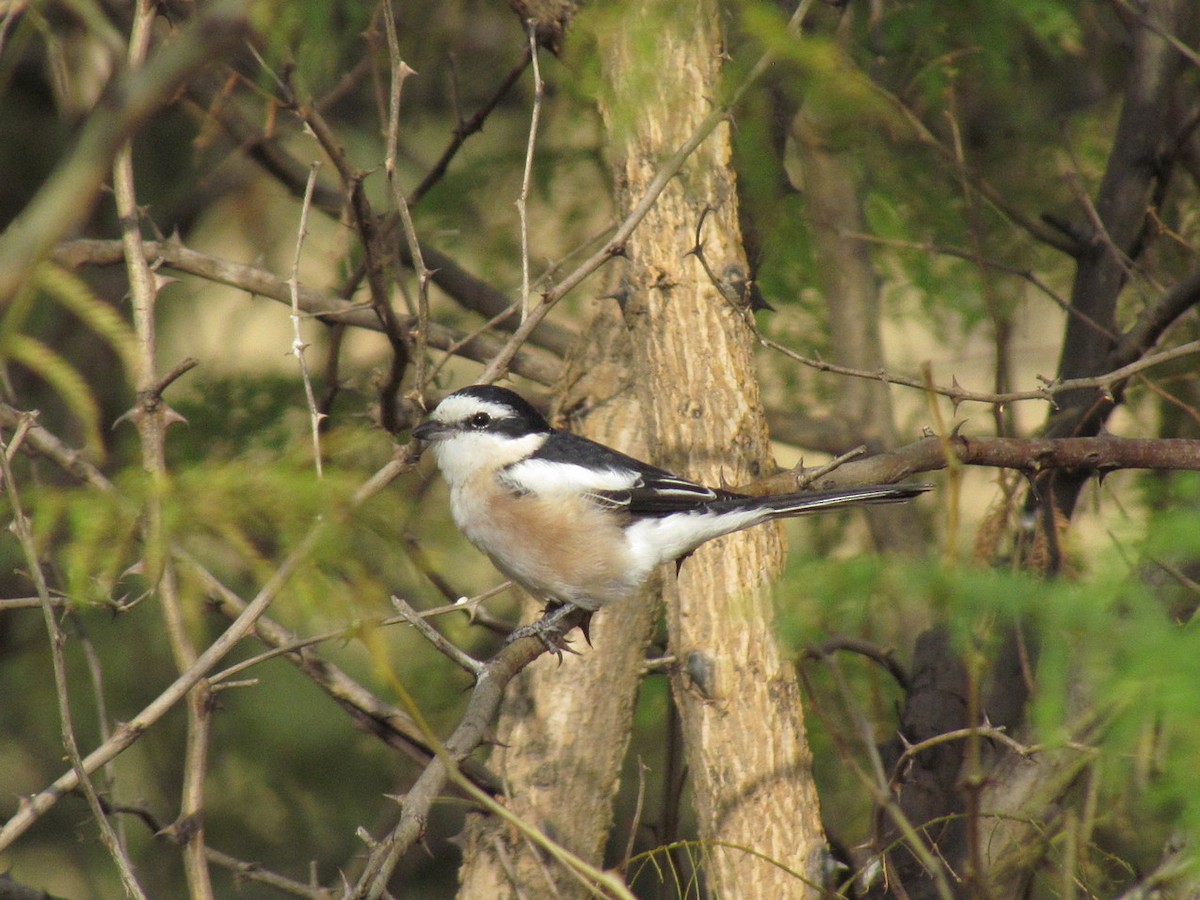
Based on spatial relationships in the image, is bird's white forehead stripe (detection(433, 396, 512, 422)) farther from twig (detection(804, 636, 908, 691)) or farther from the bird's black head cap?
twig (detection(804, 636, 908, 691))

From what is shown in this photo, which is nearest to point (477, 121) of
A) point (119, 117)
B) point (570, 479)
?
point (570, 479)

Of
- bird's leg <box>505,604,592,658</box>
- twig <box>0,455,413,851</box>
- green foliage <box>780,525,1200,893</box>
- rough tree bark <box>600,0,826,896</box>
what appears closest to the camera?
green foliage <box>780,525,1200,893</box>

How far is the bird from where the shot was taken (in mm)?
4016

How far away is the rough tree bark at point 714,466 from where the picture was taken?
3836 millimetres

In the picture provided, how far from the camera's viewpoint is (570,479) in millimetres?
4184

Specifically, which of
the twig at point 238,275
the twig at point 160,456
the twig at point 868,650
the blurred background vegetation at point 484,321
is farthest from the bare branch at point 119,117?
the twig at point 238,275

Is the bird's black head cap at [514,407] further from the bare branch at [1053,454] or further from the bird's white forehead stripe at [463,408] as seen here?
the bare branch at [1053,454]

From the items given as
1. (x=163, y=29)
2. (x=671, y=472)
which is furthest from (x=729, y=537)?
(x=163, y=29)

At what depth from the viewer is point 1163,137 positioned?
16.9 ft

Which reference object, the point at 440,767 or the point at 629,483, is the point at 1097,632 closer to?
the point at 440,767

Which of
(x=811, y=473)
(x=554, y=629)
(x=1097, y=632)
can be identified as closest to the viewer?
(x=1097, y=632)

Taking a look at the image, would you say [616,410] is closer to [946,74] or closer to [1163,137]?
[946,74]

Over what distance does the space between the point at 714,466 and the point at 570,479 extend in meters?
0.50

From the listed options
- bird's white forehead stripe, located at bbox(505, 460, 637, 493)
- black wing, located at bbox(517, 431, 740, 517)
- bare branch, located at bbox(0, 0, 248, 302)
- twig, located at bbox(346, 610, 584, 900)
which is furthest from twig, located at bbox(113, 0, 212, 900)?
bare branch, located at bbox(0, 0, 248, 302)
